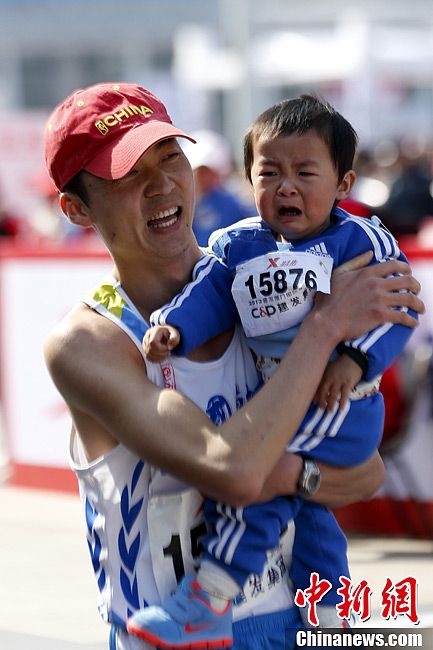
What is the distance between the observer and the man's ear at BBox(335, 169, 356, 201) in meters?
3.31

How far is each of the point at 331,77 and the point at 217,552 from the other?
17119 millimetres

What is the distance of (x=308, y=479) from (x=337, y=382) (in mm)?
215

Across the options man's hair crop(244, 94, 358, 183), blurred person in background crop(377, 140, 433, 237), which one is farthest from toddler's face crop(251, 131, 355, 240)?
blurred person in background crop(377, 140, 433, 237)

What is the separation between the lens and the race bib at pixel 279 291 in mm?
2963

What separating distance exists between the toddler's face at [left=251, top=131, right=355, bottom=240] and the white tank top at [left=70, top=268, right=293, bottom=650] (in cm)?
43

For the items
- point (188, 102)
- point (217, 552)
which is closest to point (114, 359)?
point (217, 552)

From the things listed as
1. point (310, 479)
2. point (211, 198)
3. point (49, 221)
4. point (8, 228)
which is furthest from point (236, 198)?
point (310, 479)

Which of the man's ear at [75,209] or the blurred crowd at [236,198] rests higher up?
the man's ear at [75,209]

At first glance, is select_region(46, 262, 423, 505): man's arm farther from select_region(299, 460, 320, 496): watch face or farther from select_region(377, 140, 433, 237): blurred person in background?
select_region(377, 140, 433, 237): blurred person in background

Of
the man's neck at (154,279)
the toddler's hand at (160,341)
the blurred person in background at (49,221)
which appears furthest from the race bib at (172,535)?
the blurred person in background at (49,221)

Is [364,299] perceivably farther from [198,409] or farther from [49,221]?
[49,221]

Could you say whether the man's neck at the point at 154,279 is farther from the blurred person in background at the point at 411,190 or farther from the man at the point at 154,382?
the blurred person in background at the point at 411,190

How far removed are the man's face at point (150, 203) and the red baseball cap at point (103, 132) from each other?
46 mm

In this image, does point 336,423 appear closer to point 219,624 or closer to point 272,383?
point 272,383
